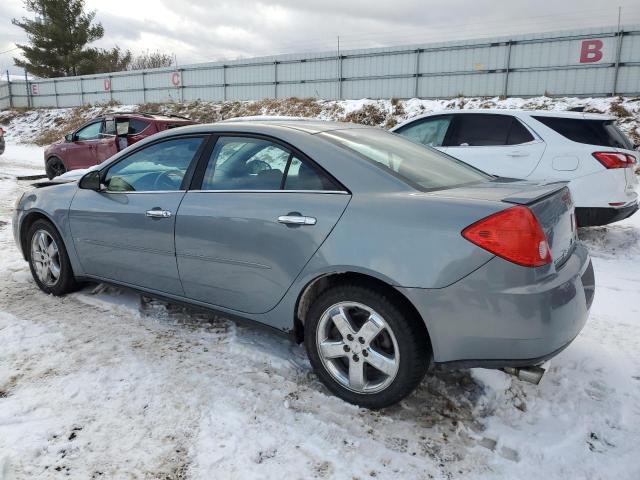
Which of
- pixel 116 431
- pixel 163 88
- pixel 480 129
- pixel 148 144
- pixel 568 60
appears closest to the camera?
pixel 116 431

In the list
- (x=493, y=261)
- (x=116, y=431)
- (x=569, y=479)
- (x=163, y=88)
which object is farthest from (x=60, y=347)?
(x=163, y=88)

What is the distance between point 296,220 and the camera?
267 cm

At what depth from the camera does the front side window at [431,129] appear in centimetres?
664

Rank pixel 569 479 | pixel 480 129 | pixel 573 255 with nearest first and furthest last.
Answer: pixel 569 479, pixel 573 255, pixel 480 129

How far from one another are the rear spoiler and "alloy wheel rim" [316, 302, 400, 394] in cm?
86

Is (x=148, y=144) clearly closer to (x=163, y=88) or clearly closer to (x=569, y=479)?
(x=569, y=479)

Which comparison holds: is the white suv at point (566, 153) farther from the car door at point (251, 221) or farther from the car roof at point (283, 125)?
the car door at point (251, 221)

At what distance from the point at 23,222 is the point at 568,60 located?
54.8ft

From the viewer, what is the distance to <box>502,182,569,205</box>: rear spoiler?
2324 millimetres

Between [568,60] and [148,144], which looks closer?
[148,144]

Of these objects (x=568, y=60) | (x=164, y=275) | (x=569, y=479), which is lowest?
(x=569, y=479)

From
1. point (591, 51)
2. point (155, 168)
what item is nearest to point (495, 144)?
point (155, 168)

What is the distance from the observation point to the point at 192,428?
2459 mm

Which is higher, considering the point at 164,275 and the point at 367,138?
the point at 367,138
